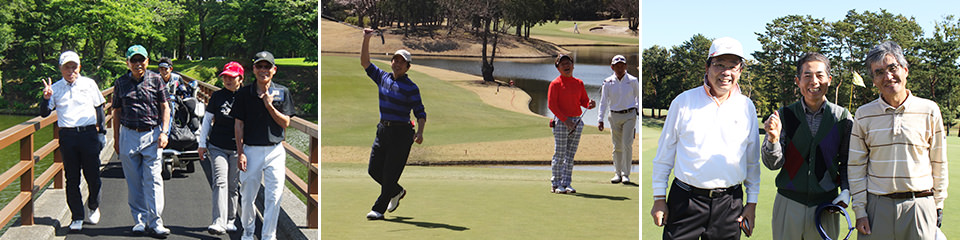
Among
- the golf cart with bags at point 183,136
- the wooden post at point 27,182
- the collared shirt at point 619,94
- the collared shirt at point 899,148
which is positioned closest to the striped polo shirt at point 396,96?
the collared shirt at point 619,94

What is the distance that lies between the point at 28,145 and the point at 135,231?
1.14 meters

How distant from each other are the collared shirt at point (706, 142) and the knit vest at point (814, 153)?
1.60ft

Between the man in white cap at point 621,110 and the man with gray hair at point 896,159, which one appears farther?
the man in white cap at point 621,110

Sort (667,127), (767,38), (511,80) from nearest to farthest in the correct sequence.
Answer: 1. (667,127)
2. (511,80)
3. (767,38)

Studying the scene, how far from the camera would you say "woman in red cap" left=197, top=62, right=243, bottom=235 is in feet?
18.1

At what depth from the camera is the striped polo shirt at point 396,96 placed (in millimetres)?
5137

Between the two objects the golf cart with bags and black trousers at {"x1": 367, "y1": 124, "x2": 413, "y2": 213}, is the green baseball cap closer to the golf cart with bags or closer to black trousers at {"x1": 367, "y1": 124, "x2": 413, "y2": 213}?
black trousers at {"x1": 367, "y1": 124, "x2": 413, "y2": 213}

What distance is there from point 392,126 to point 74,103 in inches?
105

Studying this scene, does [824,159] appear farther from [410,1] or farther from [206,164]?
[206,164]

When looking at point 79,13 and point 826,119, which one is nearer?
point 826,119

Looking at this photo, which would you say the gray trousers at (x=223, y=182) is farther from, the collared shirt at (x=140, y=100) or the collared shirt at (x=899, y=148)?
the collared shirt at (x=899, y=148)

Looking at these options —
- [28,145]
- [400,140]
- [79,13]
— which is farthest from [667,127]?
[79,13]

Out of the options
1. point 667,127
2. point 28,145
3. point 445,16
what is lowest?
point 28,145

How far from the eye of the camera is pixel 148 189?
5.95 m
